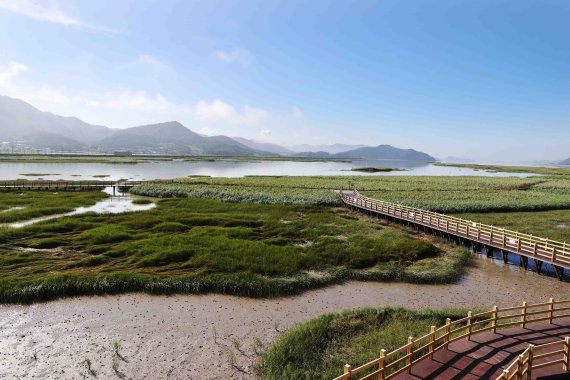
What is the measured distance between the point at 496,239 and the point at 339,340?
993 inches

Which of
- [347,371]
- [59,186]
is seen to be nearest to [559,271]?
[347,371]

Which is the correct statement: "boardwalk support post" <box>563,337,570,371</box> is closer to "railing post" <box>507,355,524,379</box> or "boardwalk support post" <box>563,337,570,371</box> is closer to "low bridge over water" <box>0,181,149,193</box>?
"railing post" <box>507,355,524,379</box>

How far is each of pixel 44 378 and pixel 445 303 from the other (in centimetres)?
2246

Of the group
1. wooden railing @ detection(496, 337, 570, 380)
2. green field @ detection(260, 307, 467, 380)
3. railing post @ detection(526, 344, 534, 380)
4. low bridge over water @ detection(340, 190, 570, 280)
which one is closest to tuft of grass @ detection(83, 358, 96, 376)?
green field @ detection(260, 307, 467, 380)

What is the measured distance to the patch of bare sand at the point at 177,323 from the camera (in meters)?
16.2

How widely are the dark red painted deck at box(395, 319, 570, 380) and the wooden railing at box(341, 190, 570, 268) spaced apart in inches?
565

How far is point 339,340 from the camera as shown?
18469 millimetres

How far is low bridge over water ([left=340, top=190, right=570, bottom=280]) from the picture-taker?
30.0 meters

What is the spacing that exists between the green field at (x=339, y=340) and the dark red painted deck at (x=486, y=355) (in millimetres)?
3121

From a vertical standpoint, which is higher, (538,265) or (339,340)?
(538,265)

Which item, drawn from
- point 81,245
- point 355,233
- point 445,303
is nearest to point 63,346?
point 81,245

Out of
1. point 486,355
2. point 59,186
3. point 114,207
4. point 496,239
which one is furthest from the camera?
point 59,186

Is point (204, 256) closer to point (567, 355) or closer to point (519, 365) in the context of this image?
point (519, 365)

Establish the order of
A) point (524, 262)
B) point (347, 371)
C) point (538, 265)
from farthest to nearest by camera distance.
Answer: point (524, 262) < point (538, 265) < point (347, 371)
